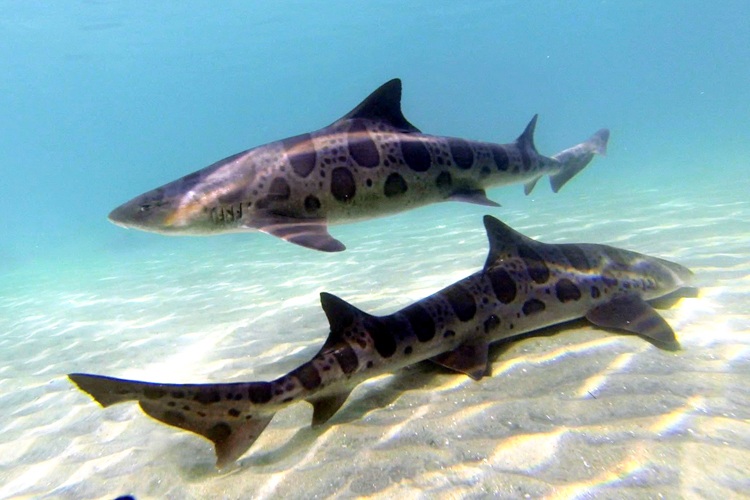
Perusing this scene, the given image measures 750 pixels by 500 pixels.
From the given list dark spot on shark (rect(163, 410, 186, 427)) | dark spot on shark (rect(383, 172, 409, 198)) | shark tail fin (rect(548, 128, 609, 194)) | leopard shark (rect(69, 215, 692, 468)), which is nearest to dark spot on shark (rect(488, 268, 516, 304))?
leopard shark (rect(69, 215, 692, 468))

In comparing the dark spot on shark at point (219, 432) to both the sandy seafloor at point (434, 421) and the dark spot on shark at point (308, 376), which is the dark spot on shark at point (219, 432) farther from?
the dark spot on shark at point (308, 376)

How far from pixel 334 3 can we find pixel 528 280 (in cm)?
5187

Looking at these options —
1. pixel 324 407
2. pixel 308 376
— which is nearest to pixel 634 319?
pixel 324 407

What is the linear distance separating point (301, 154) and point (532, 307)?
2686 millimetres

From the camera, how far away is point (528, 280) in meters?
4.41

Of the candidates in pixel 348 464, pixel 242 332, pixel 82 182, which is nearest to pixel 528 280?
pixel 348 464

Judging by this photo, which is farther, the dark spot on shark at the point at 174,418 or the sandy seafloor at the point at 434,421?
the dark spot on shark at the point at 174,418

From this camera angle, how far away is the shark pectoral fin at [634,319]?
410 centimetres

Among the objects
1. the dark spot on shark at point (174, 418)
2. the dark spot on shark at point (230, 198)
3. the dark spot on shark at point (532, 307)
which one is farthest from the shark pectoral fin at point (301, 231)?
the dark spot on shark at point (532, 307)

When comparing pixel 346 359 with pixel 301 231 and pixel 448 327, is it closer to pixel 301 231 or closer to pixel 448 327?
pixel 448 327

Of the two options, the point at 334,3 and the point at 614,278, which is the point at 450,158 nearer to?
the point at 614,278

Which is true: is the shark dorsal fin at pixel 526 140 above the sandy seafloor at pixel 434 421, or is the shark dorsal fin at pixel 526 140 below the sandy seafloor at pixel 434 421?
above

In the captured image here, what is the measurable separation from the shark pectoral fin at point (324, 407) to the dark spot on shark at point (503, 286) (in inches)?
70.3

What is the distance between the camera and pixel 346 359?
3510 millimetres
